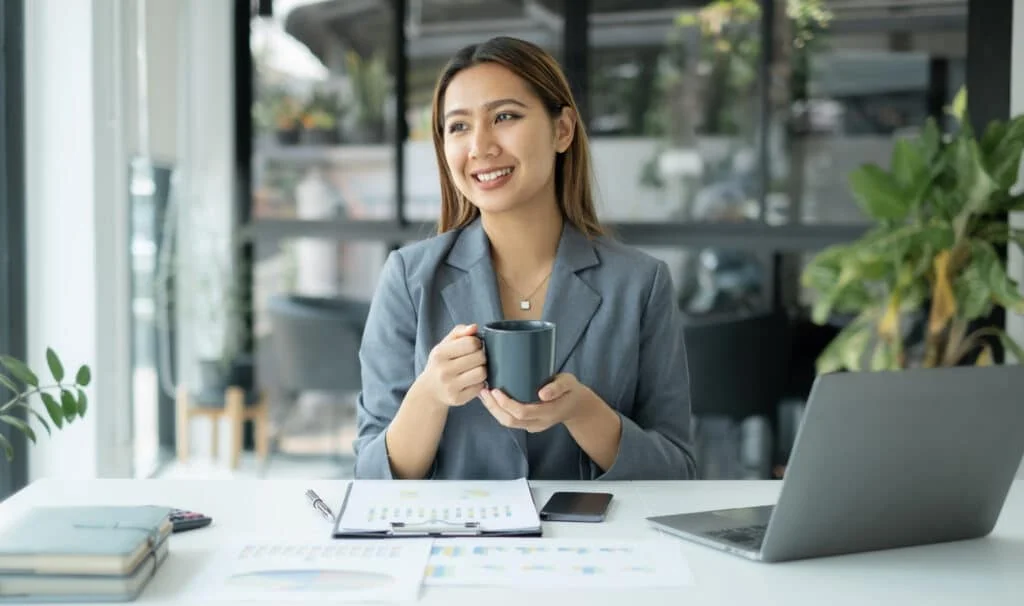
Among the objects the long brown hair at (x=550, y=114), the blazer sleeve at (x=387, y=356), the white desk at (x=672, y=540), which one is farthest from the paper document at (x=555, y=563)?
the long brown hair at (x=550, y=114)

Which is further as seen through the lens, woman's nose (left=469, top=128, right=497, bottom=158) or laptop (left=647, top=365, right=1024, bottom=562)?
woman's nose (left=469, top=128, right=497, bottom=158)

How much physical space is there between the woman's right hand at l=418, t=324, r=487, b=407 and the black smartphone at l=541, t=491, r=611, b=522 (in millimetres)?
181

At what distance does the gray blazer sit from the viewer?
1.86m

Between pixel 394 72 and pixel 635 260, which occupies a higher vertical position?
pixel 394 72

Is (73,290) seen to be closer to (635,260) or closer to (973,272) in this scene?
(635,260)

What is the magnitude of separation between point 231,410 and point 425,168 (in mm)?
1306

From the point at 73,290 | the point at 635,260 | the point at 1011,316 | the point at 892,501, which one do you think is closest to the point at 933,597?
the point at 892,501

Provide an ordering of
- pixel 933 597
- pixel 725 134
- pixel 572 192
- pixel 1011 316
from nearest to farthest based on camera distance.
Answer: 1. pixel 933 597
2. pixel 572 192
3. pixel 1011 316
4. pixel 725 134

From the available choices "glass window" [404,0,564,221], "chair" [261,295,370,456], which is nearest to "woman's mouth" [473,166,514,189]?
"chair" [261,295,370,456]

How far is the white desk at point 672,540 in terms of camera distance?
3.65 ft

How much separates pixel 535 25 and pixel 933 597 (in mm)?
3865

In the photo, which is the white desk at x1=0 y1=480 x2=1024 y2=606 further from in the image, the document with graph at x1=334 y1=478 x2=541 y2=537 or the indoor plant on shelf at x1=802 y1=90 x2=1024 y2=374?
the indoor plant on shelf at x1=802 y1=90 x2=1024 y2=374

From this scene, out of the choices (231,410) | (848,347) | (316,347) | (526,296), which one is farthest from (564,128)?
(231,410)

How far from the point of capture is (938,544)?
4.34 feet
